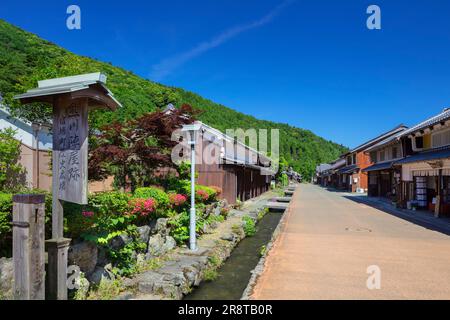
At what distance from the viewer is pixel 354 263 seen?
7719 mm

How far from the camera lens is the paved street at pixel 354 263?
19.2 ft

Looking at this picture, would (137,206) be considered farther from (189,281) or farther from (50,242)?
(50,242)

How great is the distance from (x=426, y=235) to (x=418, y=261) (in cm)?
444

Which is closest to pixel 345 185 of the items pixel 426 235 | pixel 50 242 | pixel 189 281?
pixel 426 235

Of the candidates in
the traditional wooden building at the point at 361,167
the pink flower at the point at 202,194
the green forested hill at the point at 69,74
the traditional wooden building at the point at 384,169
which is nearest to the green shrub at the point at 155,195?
the pink flower at the point at 202,194

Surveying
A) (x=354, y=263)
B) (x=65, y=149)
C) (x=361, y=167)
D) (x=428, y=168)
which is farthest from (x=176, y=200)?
(x=361, y=167)

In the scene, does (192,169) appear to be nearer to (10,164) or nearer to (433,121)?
(10,164)

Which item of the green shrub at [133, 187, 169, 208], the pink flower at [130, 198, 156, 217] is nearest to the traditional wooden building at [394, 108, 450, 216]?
the green shrub at [133, 187, 169, 208]

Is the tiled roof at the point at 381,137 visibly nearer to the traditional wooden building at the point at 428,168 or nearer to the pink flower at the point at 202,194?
the traditional wooden building at the point at 428,168

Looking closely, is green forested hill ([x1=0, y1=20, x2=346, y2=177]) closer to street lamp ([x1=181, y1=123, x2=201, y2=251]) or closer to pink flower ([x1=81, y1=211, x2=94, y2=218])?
street lamp ([x1=181, y1=123, x2=201, y2=251])

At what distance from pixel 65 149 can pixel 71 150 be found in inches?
5.5

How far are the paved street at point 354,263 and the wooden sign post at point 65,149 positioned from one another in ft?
11.0

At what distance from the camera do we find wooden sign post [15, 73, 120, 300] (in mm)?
4520
